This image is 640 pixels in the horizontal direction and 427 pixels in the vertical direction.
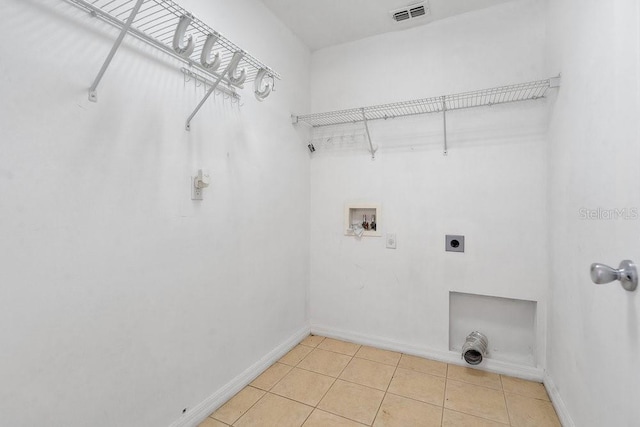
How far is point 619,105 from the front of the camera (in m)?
1.02

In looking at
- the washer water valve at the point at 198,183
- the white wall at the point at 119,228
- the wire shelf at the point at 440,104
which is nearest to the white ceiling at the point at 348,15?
the white wall at the point at 119,228

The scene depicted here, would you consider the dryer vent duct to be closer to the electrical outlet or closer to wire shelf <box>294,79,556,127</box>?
wire shelf <box>294,79,556,127</box>

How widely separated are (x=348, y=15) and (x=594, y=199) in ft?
6.35

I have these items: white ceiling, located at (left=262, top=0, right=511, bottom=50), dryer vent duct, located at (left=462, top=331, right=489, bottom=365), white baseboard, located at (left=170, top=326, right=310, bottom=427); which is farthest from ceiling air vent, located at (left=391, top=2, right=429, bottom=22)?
white baseboard, located at (left=170, top=326, right=310, bottom=427)

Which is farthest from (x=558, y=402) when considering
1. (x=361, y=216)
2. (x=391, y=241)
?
(x=361, y=216)

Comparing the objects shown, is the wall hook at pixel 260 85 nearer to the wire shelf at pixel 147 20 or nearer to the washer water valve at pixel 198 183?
the wire shelf at pixel 147 20

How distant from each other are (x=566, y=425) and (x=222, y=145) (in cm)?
235

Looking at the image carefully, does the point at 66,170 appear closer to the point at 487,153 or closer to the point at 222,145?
the point at 222,145

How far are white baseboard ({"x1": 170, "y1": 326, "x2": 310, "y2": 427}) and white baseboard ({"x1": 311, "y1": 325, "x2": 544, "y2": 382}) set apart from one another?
37 cm

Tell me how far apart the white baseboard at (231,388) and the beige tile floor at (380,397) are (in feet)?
0.11

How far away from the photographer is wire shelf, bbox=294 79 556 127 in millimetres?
1859

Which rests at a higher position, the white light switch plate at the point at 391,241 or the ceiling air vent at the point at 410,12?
the ceiling air vent at the point at 410,12

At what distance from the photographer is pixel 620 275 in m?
0.91

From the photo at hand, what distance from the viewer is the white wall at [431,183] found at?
6.40ft
